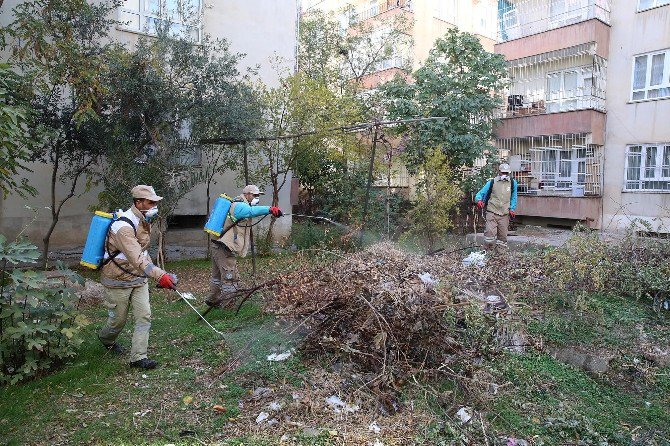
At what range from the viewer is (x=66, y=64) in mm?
7648

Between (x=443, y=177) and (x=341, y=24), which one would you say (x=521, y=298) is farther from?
(x=341, y=24)

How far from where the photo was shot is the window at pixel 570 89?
51.9ft

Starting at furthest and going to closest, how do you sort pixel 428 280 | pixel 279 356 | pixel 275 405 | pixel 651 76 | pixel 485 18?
pixel 485 18 → pixel 651 76 → pixel 428 280 → pixel 279 356 → pixel 275 405

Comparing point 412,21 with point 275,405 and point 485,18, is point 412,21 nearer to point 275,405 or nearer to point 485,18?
point 485,18

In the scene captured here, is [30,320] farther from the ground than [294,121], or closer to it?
closer to it

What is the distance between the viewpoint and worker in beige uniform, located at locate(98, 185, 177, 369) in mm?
4594

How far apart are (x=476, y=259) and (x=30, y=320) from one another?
5748mm

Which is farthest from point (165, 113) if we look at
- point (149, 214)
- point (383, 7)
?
point (383, 7)

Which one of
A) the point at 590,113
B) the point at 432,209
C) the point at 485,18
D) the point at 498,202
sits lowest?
the point at 432,209

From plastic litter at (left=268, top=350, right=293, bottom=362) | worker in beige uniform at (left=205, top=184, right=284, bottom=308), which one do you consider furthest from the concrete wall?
plastic litter at (left=268, top=350, right=293, bottom=362)

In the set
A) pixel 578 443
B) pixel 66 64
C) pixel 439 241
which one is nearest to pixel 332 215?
pixel 439 241

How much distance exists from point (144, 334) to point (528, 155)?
15508mm

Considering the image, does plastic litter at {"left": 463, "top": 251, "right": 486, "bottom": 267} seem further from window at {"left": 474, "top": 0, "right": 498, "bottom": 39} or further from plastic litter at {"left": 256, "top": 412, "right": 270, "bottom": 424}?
window at {"left": 474, "top": 0, "right": 498, "bottom": 39}

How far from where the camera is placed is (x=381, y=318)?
439 cm
